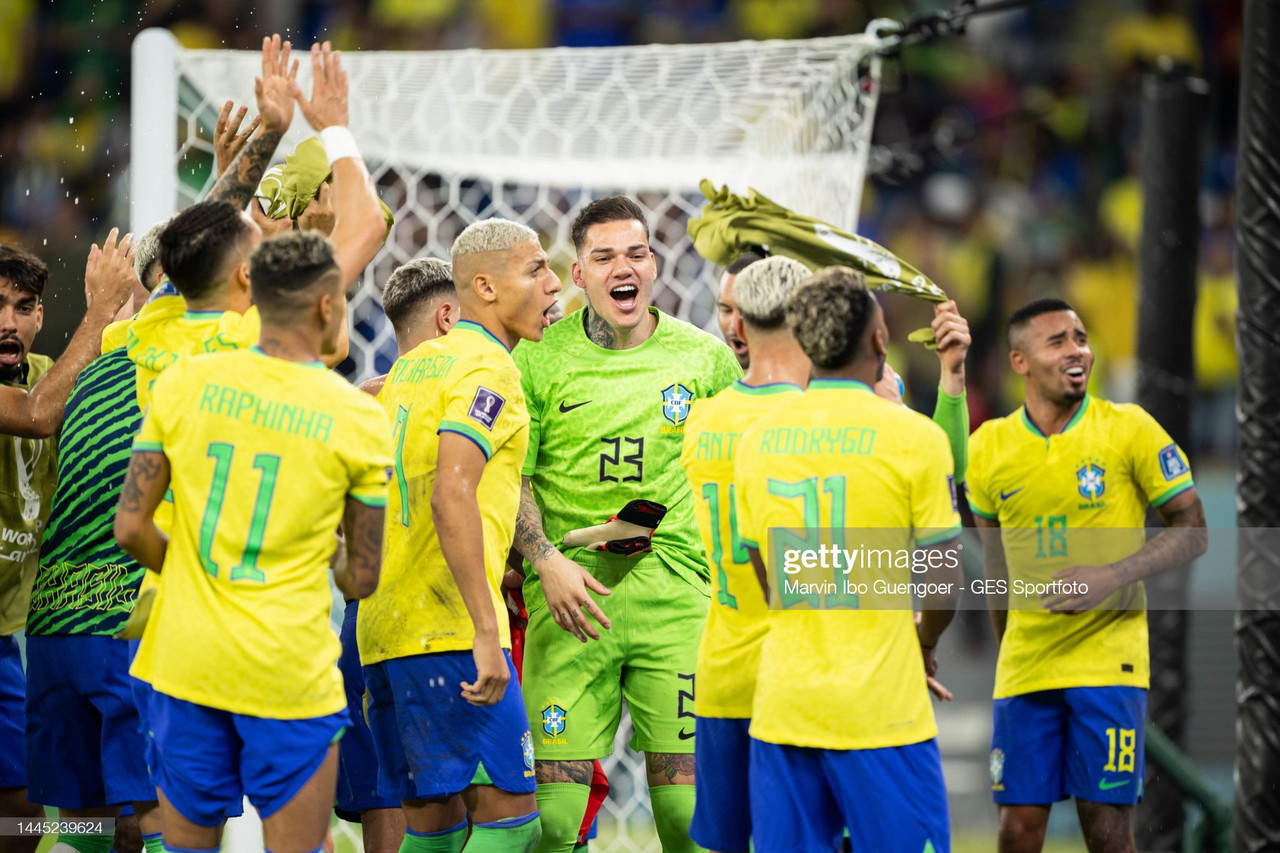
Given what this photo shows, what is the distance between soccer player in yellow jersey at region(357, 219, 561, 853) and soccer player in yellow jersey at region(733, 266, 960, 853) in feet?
2.15

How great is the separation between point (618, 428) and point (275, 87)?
1370 millimetres

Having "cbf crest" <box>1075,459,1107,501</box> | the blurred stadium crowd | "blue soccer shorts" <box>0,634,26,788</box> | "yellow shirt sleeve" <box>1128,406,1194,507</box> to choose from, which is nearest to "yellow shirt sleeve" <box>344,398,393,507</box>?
"blue soccer shorts" <box>0,634,26,788</box>

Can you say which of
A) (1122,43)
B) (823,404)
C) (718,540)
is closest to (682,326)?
(718,540)

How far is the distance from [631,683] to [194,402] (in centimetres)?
172

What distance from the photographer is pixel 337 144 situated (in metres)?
3.36

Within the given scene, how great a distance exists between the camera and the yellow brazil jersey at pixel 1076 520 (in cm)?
420

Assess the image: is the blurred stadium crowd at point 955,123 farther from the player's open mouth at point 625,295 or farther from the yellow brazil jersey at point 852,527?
the yellow brazil jersey at point 852,527

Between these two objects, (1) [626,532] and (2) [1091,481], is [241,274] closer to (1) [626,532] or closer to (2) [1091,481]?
(1) [626,532]

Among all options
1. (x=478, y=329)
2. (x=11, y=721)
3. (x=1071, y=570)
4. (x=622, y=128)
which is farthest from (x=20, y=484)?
(x=622, y=128)

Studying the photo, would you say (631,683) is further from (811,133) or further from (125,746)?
(811,133)

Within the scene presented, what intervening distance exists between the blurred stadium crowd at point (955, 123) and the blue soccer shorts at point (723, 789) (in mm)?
7243

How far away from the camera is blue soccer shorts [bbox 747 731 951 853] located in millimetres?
3049

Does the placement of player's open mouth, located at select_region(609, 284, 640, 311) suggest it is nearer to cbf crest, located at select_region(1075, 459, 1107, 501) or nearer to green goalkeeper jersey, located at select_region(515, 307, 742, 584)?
green goalkeeper jersey, located at select_region(515, 307, 742, 584)

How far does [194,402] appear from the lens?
9.45ft
